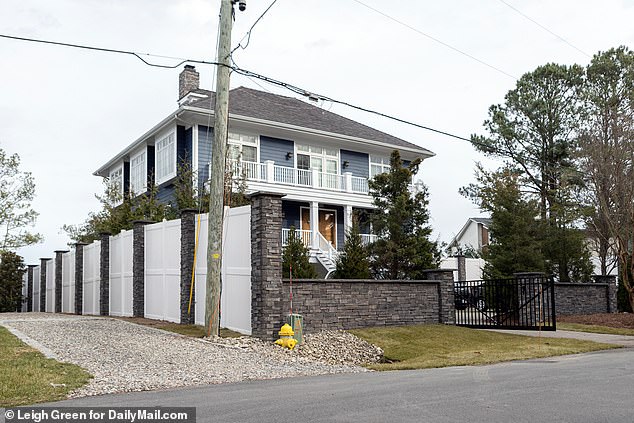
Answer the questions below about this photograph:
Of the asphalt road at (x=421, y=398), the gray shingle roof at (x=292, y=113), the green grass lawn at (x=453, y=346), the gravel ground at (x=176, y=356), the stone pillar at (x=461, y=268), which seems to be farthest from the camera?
the stone pillar at (x=461, y=268)

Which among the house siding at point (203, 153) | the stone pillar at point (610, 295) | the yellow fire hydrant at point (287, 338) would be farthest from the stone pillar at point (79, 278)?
the stone pillar at point (610, 295)

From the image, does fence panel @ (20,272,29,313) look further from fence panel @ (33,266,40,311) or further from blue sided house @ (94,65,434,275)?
blue sided house @ (94,65,434,275)

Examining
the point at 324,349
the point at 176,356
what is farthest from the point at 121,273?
Result: the point at 176,356

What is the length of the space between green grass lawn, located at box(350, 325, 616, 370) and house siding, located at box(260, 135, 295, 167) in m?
14.1

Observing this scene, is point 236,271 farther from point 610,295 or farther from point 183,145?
point 610,295

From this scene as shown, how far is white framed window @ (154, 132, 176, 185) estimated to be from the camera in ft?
92.2

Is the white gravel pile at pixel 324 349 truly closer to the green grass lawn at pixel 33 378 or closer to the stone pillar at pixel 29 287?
the green grass lawn at pixel 33 378

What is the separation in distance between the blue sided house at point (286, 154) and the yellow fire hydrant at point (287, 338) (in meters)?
11.3

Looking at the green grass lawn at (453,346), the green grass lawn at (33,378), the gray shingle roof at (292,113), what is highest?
the gray shingle roof at (292,113)

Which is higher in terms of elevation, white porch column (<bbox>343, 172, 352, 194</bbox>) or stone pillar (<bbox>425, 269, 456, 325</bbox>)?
white porch column (<bbox>343, 172, 352, 194</bbox>)

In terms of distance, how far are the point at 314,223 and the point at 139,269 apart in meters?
10.3

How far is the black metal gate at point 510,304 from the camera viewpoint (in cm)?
1858

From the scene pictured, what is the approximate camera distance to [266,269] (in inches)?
536

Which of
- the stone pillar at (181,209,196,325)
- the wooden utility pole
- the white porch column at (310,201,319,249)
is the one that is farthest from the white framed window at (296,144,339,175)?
the wooden utility pole
